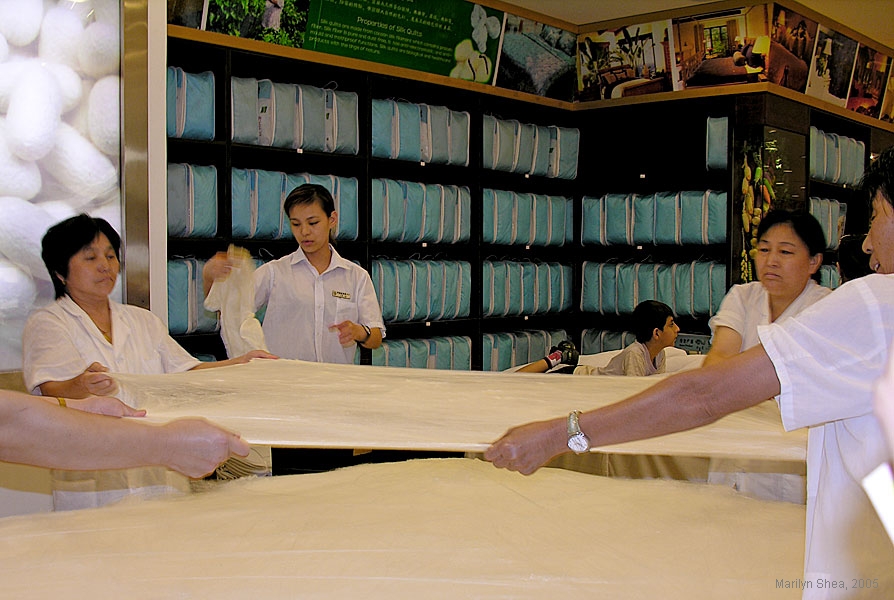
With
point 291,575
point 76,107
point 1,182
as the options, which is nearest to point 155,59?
point 76,107

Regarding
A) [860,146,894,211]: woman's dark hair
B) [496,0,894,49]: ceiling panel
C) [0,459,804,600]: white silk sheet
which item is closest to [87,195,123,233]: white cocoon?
[0,459,804,600]: white silk sheet

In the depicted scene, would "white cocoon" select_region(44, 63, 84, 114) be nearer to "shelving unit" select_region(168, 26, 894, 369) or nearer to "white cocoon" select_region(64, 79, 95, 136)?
"white cocoon" select_region(64, 79, 95, 136)

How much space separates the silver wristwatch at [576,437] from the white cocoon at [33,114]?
6.86ft

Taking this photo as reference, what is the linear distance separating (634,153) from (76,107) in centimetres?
420

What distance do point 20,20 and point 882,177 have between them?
2.58 meters

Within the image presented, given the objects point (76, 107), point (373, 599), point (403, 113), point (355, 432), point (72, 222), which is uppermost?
Answer: point (403, 113)

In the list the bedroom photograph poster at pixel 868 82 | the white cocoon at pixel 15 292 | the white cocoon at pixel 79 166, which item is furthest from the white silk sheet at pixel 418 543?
the bedroom photograph poster at pixel 868 82

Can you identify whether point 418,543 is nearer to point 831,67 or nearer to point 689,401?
point 689,401

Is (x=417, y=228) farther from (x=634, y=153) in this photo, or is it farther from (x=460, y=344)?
(x=634, y=153)

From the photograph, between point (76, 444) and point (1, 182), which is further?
point (1, 182)

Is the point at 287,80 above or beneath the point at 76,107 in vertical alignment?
above

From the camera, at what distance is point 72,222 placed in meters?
Answer: 2.77

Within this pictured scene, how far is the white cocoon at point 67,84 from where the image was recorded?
2.96m

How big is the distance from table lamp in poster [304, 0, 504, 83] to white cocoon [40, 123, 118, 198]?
2.05 meters
